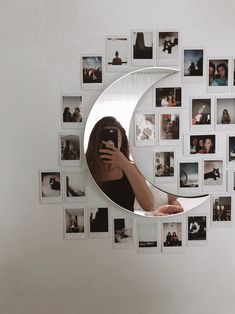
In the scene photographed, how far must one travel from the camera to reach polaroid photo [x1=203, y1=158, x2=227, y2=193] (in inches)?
76.2

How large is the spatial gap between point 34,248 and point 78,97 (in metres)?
0.68

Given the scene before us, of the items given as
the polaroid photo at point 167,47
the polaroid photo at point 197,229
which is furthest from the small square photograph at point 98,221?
the polaroid photo at point 167,47

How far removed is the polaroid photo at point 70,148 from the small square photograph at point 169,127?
0.35 metres

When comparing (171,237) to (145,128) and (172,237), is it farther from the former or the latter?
(145,128)

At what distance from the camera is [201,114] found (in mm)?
1919

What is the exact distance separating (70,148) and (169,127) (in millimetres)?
435

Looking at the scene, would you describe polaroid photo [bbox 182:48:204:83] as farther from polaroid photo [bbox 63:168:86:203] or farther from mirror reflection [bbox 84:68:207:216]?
polaroid photo [bbox 63:168:86:203]

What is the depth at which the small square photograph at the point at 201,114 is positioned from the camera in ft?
6.28

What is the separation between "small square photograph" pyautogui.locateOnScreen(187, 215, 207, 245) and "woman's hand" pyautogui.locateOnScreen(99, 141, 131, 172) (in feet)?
1.22

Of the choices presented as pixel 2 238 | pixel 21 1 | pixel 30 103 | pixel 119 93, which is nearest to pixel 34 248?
pixel 2 238

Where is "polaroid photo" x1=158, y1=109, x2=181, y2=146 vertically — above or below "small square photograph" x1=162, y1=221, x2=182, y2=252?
above

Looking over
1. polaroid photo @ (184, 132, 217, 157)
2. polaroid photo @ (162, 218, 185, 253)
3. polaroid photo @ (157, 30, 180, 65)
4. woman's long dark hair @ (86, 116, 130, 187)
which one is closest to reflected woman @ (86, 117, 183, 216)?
woman's long dark hair @ (86, 116, 130, 187)

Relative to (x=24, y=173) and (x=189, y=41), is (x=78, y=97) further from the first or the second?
(x=189, y=41)

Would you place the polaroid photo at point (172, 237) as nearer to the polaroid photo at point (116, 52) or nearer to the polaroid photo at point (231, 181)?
the polaroid photo at point (231, 181)
